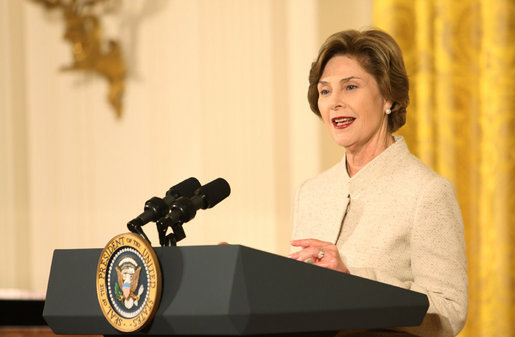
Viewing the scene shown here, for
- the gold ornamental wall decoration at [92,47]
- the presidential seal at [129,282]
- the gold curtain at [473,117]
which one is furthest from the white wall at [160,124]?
the presidential seal at [129,282]

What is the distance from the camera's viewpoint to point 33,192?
4.31 metres

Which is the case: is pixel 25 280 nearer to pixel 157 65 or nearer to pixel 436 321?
pixel 157 65

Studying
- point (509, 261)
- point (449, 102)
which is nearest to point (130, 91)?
point (449, 102)

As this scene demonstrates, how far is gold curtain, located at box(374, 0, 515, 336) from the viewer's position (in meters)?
2.94

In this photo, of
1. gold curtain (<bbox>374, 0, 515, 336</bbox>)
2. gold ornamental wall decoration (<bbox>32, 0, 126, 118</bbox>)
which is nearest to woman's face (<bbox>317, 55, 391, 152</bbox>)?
gold curtain (<bbox>374, 0, 515, 336</bbox>)

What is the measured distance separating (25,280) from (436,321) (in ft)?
10.5

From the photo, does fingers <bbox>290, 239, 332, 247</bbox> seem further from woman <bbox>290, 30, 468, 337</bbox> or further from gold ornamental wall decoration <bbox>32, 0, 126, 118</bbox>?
gold ornamental wall decoration <bbox>32, 0, 126, 118</bbox>

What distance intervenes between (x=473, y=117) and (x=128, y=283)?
2.22 meters

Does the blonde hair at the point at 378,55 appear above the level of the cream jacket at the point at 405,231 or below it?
above

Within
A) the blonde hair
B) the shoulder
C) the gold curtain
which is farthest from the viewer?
the gold curtain

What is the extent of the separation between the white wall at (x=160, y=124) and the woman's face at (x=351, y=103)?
5.09 ft

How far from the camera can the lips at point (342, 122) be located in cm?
207

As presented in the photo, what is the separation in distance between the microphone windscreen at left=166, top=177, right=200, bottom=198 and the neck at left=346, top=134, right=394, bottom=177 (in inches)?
28.8

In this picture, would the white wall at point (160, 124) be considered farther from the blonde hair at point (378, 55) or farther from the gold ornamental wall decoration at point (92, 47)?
the blonde hair at point (378, 55)
